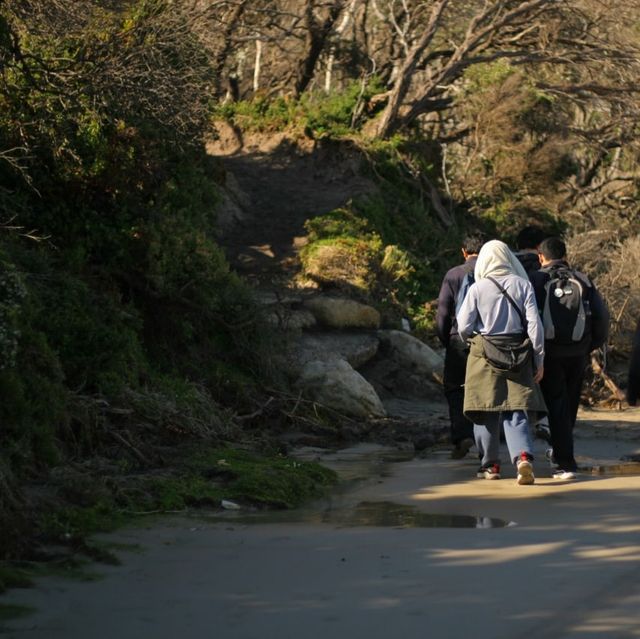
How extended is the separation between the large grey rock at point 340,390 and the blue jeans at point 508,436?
336cm

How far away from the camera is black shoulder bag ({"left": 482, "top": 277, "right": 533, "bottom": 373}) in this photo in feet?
31.1

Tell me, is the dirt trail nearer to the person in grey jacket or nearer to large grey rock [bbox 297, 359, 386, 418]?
large grey rock [bbox 297, 359, 386, 418]

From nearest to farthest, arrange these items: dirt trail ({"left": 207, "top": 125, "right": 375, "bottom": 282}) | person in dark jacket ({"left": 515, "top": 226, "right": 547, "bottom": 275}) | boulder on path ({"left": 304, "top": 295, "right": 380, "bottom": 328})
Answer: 1. person in dark jacket ({"left": 515, "top": 226, "right": 547, "bottom": 275})
2. boulder on path ({"left": 304, "top": 295, "right": 380, "bottom": 328})
3. dirt trail ({"left": 207, "top": 125, "right": 375, "bottom": 282})

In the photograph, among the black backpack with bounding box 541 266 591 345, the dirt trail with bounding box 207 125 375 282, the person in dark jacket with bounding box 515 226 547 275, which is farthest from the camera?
the dirt trail with bounding box 207 125 375 282

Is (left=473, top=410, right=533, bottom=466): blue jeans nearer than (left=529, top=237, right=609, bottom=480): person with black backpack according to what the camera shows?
Yes

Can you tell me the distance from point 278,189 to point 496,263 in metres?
12.0

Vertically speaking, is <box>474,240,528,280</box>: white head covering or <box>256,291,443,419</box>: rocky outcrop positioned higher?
<box>474,240,528,280</box>: white head covering

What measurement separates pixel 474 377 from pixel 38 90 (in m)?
5.05

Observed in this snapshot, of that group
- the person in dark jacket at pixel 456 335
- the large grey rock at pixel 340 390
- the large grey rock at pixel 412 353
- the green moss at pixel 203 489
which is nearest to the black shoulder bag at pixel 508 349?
the person in dark jacket at pixel 456 335

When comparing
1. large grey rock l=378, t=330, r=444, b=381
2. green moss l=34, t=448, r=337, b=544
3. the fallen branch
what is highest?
large grey rock l=378, t=330, r=444, b=381

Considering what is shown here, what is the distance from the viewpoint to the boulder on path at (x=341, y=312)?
16188mm

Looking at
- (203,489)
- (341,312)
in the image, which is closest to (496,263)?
(203,489)

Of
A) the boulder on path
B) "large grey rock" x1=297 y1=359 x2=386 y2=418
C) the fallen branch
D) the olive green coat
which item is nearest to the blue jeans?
the olive green coat

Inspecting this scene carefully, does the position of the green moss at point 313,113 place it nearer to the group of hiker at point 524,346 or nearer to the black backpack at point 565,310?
the group of hiker at point 524,346
